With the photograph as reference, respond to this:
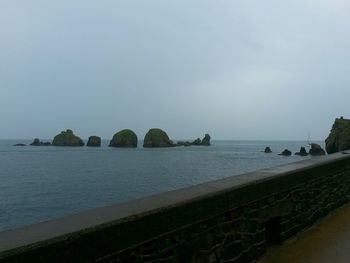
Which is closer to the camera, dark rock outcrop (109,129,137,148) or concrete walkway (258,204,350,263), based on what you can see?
concrete walkway (258,204,350,263)

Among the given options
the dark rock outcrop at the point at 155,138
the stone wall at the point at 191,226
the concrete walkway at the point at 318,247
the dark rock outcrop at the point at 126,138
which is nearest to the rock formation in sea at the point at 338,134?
the concrete walkway at the point at 318,247

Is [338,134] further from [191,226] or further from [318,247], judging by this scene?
[191,226]

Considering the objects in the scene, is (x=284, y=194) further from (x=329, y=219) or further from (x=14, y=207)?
(x=14, y=207)

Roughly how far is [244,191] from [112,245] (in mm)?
1994

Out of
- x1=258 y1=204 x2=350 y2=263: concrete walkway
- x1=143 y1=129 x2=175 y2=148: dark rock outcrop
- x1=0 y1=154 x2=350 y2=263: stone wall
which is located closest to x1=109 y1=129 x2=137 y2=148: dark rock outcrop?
x1=143 y1=129 x2=175 y2=148: dark rock outcrop

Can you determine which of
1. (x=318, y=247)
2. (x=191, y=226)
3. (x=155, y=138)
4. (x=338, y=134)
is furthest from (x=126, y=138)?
(x=191, y=226)

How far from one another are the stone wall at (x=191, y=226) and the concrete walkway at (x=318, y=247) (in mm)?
132

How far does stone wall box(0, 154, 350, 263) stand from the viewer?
2.53 metres

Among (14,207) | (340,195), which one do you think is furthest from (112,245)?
(14,207)

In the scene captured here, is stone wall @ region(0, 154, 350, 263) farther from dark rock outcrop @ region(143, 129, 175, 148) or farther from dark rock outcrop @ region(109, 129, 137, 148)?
dark rock outcrop @ region(143, 129, 175, 148)

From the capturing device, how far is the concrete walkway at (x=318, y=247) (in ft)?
16.2

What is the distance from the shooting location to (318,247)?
5.41 meters

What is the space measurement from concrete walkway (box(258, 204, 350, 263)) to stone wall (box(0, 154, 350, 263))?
0.13 m

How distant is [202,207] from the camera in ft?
12.5
